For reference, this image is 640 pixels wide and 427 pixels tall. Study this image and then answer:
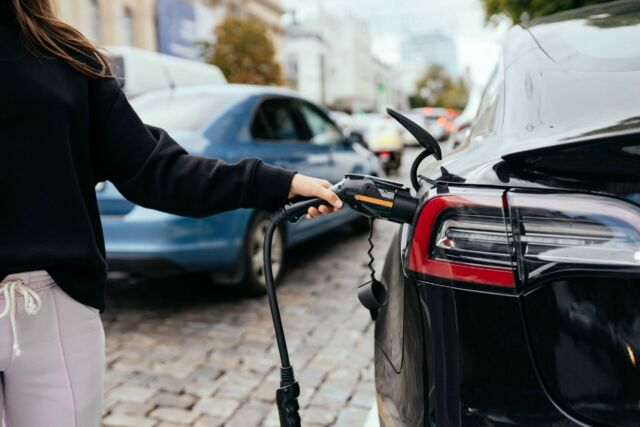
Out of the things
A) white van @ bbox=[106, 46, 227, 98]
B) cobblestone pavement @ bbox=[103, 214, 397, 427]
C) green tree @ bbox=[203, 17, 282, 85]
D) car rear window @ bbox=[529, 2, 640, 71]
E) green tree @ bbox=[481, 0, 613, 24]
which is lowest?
cobblestone pavement @ bbox=[103, 214, 397, 427]

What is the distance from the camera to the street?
3018 mm

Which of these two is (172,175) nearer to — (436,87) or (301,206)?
(301,206)

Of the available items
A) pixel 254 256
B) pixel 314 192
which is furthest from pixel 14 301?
pixel 254 256

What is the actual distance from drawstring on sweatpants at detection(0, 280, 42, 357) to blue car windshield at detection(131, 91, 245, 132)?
308 centimetres

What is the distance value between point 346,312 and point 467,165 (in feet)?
10.1

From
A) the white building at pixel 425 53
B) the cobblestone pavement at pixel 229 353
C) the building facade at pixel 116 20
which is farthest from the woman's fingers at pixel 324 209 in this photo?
the white building at pixel 425 53

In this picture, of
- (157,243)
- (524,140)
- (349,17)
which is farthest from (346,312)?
(349,17)

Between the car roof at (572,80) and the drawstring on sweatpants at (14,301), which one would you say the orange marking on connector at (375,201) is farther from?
the drawstring on sweatpants at (14,301)

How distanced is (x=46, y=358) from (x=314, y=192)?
28.8 inches

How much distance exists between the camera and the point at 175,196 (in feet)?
5.41

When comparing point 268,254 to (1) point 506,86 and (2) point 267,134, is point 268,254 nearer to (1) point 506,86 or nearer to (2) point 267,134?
(1) point 506,86

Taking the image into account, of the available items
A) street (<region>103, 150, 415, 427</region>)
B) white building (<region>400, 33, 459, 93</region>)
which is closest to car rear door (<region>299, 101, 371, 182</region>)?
street (<region>103, 150, 415, 427</region>)

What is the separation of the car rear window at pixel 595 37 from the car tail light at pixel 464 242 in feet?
1.97

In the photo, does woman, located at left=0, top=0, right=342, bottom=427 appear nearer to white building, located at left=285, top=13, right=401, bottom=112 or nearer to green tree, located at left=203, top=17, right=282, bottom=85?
green tree, located at left=203, top=17, right=282, bottom=85
